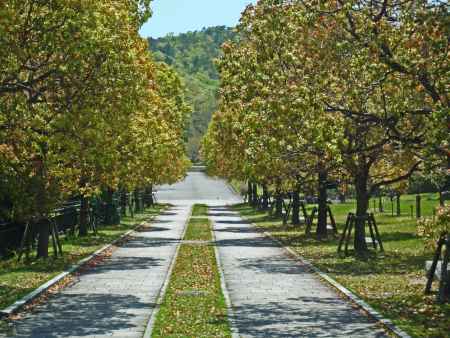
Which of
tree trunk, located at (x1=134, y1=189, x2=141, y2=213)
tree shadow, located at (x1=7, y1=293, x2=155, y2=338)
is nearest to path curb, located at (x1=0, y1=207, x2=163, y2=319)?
tree shadow, located at (x1=7, y1=293, x2=155, y2=338)

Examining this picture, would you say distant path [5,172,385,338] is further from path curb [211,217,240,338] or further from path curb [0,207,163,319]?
path curb [0,207,163,319]

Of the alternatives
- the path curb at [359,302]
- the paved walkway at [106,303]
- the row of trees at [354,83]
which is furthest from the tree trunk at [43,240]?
the path curb at [359,302]

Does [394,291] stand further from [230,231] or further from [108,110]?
[230,231]

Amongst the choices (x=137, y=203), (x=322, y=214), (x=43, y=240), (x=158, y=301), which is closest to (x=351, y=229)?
(x=322, y=214)

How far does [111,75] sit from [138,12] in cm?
625

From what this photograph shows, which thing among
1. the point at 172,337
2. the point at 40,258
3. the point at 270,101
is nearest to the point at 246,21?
the point at 40,258

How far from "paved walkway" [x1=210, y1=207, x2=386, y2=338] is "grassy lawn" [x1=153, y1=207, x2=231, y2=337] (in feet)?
1.18

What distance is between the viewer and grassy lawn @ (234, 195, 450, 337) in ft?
50.9

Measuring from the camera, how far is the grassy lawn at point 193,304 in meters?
14.6

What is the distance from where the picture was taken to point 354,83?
20047 millimetres

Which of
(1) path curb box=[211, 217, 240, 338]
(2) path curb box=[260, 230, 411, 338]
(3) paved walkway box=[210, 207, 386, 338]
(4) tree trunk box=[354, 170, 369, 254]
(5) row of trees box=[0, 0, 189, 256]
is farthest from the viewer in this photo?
(4) tree trunk box=[354, 170, 369, 254]

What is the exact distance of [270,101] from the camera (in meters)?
20.1

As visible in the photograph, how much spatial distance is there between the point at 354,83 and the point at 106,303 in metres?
7.31

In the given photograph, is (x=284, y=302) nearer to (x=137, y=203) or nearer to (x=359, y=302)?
(x=359, y=302)
